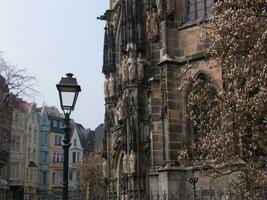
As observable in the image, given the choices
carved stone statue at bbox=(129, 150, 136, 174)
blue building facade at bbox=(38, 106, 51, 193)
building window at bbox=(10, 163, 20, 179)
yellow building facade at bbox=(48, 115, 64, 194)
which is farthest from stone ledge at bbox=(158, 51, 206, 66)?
yellow building facade at bbox=(48, 115, 64, 194)

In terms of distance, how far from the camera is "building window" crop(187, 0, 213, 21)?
2014cm

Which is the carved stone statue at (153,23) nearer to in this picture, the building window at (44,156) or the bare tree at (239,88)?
the bare tree at (239,88)

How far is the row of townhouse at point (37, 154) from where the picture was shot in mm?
58750

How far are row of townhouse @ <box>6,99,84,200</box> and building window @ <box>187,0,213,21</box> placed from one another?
3734 centimetres

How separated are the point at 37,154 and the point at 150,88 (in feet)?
149

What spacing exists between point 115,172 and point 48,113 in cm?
4387

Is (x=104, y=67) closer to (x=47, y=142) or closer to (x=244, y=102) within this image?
(x=244, y=102)

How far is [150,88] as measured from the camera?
25734 millimetres

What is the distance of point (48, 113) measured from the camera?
73.6 meters

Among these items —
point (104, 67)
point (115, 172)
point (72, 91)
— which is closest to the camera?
point (72, 91)

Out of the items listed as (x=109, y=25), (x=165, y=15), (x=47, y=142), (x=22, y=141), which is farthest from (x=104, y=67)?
(x=47, y=142)

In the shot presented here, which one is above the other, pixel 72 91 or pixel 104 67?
pixel 104 67

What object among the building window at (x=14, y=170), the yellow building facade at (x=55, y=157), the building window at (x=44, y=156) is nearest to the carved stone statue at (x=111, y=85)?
the building window at (x=14, y=170)

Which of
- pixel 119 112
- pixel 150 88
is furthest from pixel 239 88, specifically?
pixel 119 112
